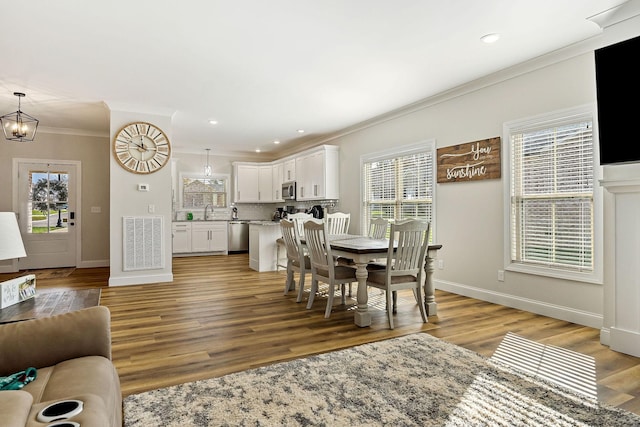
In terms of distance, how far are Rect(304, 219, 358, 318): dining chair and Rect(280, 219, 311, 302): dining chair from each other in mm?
297

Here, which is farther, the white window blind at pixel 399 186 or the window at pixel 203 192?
the window at pixel 203 192

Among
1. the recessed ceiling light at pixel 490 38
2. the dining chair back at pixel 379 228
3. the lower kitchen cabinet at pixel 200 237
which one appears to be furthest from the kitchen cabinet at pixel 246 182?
the recessed ceiling light at pixel 490 38

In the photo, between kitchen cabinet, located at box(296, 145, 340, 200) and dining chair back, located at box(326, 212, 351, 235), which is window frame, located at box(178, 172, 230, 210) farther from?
dining chair back, located at box(326, 212, 351, 235)

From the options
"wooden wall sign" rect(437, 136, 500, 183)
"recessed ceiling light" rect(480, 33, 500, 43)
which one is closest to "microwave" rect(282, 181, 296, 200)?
"wooden wall sign" rect(437, 136, 500, 183)

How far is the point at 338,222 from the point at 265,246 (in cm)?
138

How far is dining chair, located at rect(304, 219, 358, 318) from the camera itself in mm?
3691

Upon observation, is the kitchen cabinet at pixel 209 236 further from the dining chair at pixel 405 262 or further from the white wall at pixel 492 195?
the dining chair at pixel 405 262

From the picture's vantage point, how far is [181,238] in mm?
8648

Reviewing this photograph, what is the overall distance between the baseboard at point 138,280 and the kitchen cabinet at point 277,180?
385 centimetres

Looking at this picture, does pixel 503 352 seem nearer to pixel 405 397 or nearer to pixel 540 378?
pixel 540 378

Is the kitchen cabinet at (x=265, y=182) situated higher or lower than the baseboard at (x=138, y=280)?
higher

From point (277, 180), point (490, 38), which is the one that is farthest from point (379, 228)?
point (277, 180)

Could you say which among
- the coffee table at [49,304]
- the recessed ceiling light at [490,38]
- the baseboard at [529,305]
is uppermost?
the recessed ceiling light at [490,38]

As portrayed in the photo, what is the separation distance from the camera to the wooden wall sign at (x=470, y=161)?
13.9 feet
